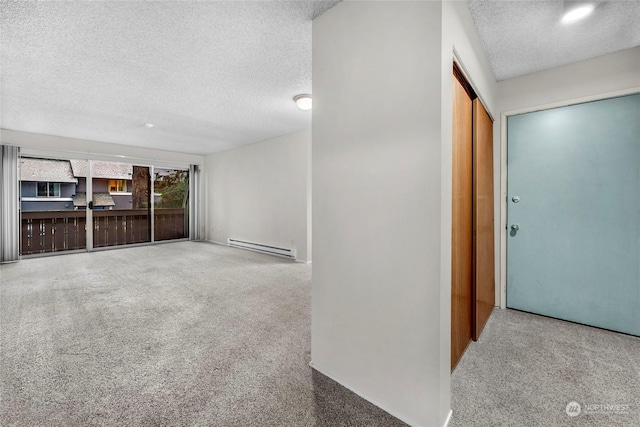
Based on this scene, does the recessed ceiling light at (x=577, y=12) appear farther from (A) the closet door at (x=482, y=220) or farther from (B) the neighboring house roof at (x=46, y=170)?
(B) the neighboring house roof at (x=46, y=170)

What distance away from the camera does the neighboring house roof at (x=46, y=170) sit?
18.5ft

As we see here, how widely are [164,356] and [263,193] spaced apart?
4.31m

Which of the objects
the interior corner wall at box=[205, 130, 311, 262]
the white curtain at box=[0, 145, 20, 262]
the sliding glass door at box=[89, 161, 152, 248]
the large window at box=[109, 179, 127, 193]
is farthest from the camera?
the large window at box=[109, 179, 127, 193]

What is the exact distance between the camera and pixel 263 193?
607 cm

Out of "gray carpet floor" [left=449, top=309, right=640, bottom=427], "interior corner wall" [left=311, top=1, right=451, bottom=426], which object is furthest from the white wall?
"interior corner wall" [left=311, top=1, right=451, bottom=426]

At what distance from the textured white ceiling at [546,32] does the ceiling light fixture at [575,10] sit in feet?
0.11

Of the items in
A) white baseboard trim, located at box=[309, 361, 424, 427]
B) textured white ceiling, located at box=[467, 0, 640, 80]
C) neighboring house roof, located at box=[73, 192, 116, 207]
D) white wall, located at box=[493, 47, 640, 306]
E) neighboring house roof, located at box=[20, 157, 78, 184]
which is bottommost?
white baseboard trim, located at box=[309, 361, 424, 427]

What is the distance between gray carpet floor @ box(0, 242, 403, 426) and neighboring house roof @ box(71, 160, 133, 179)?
2.92 metres

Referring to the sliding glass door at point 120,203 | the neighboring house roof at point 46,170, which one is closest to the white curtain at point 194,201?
the sliding glass door at point 120,203

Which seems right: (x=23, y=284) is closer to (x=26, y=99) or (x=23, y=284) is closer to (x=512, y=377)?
(x=26, y=99)

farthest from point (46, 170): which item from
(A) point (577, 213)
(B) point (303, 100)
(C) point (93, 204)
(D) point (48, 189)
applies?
(A) point (577, 213)

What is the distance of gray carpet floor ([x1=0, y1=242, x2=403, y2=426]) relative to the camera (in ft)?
4.89

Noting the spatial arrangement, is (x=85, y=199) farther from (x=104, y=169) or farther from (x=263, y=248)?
(x=263, y=248)

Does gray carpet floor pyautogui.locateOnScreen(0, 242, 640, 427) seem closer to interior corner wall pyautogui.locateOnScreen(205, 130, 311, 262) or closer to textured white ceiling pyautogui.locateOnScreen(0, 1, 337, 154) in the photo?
interior corner wall pyautogui.locateOnScreen(205, 130, 311, 262)
